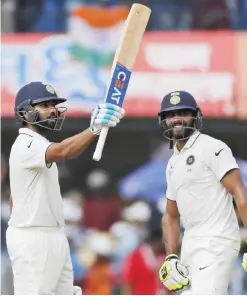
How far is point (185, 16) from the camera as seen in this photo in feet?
53.0

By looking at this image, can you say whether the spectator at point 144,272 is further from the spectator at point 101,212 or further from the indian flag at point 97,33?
the indian flag at point 97,33

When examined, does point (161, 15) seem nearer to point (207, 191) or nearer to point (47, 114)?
point (47, 114)

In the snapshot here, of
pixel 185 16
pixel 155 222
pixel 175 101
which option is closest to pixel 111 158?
pixel 185 16

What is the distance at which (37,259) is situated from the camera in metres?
7.73

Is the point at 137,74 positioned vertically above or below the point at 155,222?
above

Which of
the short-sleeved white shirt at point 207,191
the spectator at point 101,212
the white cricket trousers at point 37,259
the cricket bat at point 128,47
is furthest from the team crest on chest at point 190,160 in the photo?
the spectator at point 101,212

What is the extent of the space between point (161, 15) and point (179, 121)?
8.46 metres

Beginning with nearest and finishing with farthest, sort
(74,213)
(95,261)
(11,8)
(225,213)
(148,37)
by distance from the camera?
(225,213) → (95,261) → (74,213) → (148,37) → (11,8)

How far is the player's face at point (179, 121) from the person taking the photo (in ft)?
25.5

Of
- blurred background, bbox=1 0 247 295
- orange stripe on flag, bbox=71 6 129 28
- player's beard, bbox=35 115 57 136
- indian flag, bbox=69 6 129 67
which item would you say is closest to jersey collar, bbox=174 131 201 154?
player's beard, bbox=35 115 57 136

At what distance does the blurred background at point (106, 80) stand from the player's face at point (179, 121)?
16.8 ft

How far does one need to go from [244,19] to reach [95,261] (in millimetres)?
4618

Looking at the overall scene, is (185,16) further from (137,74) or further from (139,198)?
(139,198)

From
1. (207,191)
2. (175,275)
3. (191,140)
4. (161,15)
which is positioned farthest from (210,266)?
(161,15)
